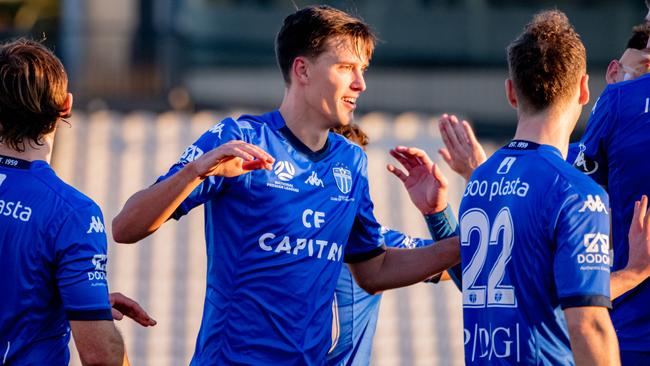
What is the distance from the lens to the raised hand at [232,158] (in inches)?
169

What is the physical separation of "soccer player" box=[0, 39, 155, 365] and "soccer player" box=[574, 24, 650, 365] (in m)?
1.99

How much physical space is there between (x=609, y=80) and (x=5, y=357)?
2.84m

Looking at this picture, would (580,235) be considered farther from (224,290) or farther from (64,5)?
(64,5)

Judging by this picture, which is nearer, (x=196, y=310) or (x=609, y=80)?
(x=609, y=80)

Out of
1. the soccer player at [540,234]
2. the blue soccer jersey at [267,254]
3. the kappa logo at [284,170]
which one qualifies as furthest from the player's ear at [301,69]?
the soccer player at [540,234]

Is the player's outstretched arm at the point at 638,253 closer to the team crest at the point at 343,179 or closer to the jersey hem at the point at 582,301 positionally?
the jersey hem at the point at 582,301

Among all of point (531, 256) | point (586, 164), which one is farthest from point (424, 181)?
point (531, 256)

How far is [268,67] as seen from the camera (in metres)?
18.8

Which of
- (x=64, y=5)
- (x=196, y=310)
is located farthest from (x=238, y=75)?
(x=196, y=310)

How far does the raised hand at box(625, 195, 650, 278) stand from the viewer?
14.6 feet

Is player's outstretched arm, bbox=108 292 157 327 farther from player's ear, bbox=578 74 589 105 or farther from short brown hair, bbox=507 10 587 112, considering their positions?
player's ear, bbox=578 74 589 105

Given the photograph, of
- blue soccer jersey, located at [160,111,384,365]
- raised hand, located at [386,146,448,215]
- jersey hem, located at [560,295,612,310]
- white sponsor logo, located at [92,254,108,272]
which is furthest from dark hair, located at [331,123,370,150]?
jersey hem, located at [560,295,612,310]

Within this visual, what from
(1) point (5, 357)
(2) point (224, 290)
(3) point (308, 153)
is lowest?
(1) point (5, 357)

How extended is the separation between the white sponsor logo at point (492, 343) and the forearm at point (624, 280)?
1.49 ft
